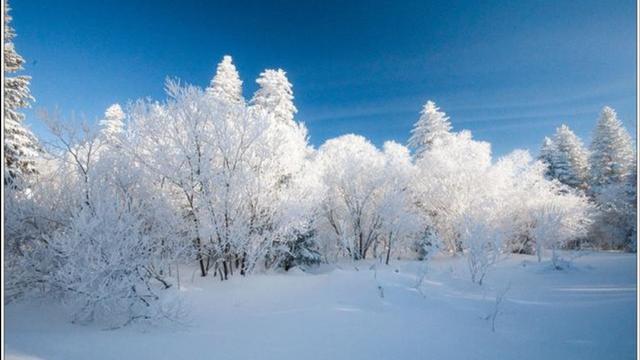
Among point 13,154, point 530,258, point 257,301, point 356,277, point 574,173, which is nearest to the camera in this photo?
point 257,301

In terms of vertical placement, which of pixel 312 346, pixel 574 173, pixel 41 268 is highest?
pixel 574 173

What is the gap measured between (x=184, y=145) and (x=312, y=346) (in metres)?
9.02

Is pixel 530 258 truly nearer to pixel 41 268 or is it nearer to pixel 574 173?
pixel 574 173

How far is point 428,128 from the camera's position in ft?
108

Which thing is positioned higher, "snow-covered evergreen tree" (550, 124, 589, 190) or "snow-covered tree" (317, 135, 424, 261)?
"snow-covered evergreen tree" (550, 124, 589, 190)

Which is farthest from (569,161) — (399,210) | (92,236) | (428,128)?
(92,236)

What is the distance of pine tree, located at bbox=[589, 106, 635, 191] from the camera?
34438 millimetres

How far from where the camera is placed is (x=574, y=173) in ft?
126

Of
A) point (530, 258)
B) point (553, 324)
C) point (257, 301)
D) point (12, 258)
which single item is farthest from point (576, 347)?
point (530, 258)

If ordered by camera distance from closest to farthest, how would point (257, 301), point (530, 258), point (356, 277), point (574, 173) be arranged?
point (257, 301) → point (356, 277) → point (530, 258) → point (574, 173)

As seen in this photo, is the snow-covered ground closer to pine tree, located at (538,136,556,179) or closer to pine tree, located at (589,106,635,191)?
pine tree, located at (589,106,635,191)

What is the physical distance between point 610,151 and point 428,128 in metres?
19.9

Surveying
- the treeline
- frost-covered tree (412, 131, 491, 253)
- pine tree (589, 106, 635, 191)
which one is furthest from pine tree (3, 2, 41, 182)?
pine tree (589, 106, 635, 191)

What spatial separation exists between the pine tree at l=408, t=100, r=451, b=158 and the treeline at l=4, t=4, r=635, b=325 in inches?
79.5
